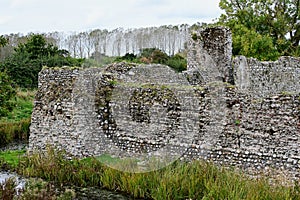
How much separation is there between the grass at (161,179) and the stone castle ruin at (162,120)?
499mm

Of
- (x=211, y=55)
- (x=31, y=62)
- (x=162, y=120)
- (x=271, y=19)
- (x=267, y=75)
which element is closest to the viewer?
(x=162, y=120)

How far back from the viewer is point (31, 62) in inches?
1473

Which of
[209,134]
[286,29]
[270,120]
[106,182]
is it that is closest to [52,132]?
[106,182]

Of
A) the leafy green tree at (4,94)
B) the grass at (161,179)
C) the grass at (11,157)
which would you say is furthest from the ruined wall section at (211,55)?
the grass at (11,157)

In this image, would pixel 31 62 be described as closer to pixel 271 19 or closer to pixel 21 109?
pixel 21 109

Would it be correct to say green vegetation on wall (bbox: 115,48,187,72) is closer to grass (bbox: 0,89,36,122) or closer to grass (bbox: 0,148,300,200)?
grass (bbox: 0,89,36,122)

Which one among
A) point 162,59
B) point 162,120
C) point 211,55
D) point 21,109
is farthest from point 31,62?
point 162,120

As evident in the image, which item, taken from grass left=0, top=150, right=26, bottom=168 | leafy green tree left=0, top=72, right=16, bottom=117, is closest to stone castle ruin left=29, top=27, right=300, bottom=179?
grass left=0, top=150, right=26, bottom=168

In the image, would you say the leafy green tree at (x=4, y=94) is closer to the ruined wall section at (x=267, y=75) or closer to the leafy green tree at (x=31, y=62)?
the ruined wall section at (x=267, y=75)

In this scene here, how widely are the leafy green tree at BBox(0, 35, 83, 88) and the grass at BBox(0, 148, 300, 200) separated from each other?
2051 centimetres

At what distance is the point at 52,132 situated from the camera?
14633 mm

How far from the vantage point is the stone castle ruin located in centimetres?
1177

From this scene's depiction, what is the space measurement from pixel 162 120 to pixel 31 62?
1030 inches

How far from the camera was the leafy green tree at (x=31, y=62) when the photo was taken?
3550 cm
